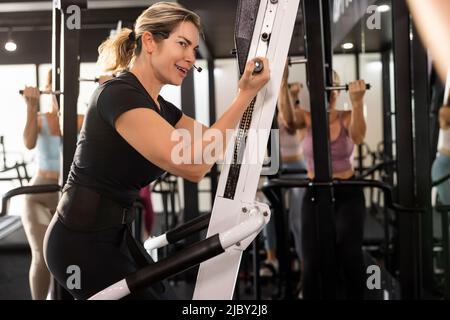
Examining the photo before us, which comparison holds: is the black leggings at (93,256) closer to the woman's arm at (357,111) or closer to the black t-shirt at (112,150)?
the black t-shirt at (112,150)

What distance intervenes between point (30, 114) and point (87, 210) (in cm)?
62

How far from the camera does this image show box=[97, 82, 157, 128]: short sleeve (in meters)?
1.18

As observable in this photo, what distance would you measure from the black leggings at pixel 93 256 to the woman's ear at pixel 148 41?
0.52 metres

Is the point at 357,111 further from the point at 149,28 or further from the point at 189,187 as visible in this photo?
the point at 149,28

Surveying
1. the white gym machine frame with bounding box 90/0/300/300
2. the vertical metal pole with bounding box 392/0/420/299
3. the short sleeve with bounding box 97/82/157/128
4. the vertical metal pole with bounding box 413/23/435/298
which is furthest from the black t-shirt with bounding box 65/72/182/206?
the vertical metal pole with bounding box 413/23/435/298

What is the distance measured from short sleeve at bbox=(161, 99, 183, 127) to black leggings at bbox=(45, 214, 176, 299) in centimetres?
35

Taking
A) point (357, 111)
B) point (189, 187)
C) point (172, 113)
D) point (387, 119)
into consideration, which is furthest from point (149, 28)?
point (387, 119)

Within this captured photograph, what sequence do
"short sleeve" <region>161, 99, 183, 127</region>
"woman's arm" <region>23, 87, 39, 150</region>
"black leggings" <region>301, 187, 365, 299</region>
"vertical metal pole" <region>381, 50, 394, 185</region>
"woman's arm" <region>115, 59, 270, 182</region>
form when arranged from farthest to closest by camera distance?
1. "vertical metal pole" <region>381, 50, 394, 185</region>
2. "black leggings" <region>301, 187, 365, 299</region>
3. "woman's arm" <region>23, 87, 39, 150</region>
4. "short sleeve" <region>161, 99, 183, 127</region>
5. "woman's arm" <region>115, 59, 270, 182</region>

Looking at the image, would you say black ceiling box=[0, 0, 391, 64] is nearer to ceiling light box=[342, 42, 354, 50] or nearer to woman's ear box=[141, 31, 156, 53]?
woman's ear box=[141, 31, 156, 53]

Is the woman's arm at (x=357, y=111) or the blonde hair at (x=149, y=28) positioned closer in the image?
the blonde hair at (x=149, y=28)

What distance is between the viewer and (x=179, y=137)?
1188mm

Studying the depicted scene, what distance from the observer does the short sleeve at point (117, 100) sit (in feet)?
3.88

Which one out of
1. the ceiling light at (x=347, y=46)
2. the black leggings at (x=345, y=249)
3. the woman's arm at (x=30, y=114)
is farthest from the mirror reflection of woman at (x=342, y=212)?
the woman's arm at (x=30, y=114)
